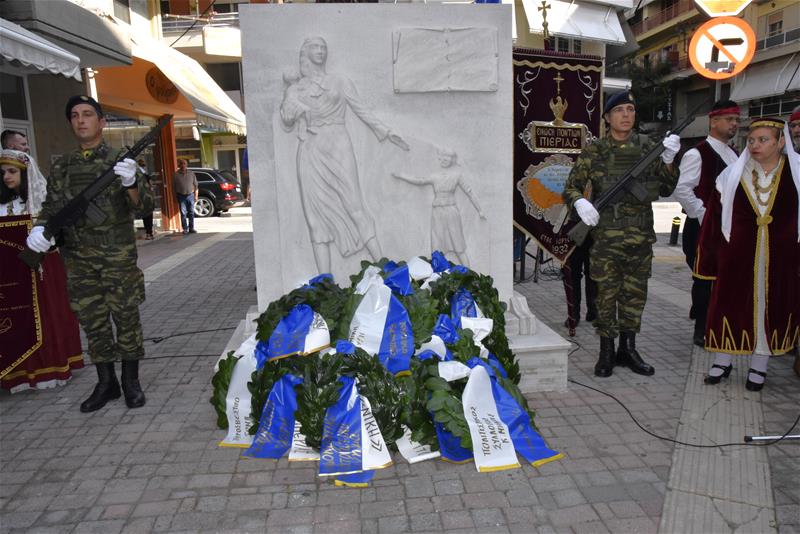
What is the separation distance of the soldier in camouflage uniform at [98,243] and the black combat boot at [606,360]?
3.48 meters

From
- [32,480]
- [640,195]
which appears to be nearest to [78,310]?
[32,480]

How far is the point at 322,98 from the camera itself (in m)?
4.26

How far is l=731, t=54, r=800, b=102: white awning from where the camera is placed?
27062mm

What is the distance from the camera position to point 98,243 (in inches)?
160

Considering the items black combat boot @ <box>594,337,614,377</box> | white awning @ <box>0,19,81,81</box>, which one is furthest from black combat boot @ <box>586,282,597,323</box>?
white awning @ <box>0,19,81,81</box>

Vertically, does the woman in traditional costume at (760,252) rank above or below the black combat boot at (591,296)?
above

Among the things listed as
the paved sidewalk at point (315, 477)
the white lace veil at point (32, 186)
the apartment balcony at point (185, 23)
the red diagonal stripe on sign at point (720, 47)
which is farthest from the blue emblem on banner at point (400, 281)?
the apartment balcony at point (185, 23)

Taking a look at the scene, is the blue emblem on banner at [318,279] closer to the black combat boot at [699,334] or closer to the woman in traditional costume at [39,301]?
the woman in traditional costume at [39,301]

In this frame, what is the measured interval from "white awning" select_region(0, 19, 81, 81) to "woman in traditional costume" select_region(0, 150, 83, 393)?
138cm

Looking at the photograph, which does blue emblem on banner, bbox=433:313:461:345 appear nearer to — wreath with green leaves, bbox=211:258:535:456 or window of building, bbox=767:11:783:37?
wreath with green leaves, bbox=211:258:535:456

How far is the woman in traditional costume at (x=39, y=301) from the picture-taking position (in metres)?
4.54

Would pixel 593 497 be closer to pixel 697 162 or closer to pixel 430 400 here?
pixel 430 400

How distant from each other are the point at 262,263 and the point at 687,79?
40.5m

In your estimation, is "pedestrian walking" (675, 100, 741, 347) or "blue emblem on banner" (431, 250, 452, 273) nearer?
"blue emblem on banner" (431, 250, 452, 273)
